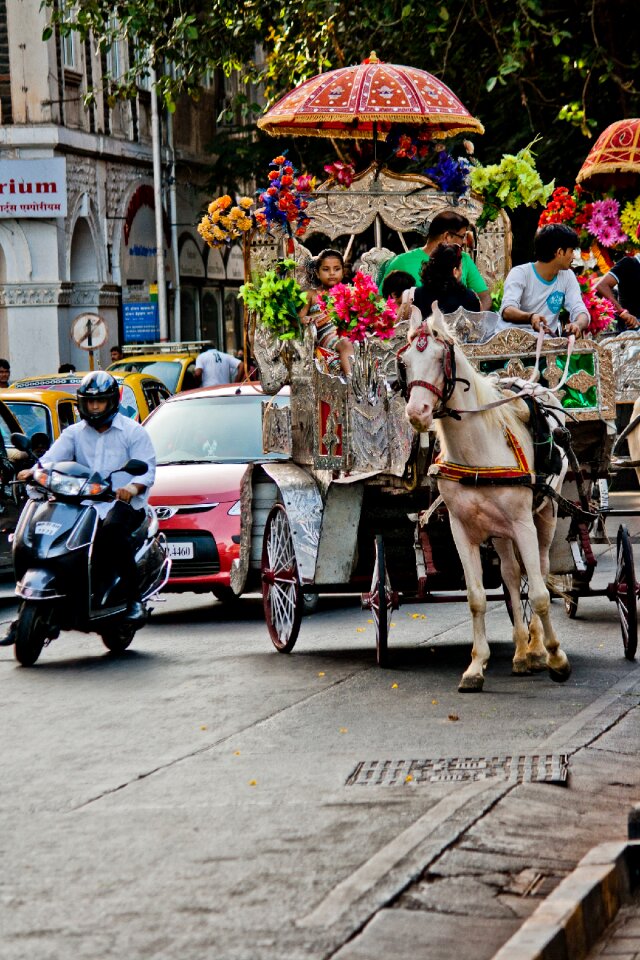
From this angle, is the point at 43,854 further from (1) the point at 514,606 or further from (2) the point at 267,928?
(1) the point at 514,606

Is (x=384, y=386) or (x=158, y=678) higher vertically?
(x=384, y=386)

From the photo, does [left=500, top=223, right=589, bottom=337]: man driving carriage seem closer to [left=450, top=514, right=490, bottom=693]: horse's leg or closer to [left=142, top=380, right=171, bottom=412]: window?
[left=450, top=514, right=490, bottom=693]: horse's leg

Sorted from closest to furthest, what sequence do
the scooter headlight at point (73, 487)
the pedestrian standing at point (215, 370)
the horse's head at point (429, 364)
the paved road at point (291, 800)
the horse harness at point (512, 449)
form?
the paved road at point (291, 800) → the horse's head at point (429, 364) → the horse harness at point (512, 449) → the scooter headlight at point (73, 487) → the pedestrian standing at point (215, 370)

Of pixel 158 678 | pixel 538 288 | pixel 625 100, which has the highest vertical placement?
pixel 625 100

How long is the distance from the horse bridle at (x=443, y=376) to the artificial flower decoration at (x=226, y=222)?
10.2 ft

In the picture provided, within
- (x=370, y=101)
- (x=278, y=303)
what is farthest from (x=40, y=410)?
(x=278, y=303)

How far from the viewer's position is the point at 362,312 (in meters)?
10.8

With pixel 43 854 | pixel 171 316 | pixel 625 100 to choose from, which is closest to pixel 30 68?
pixel 171 316

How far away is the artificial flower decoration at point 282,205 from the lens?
41.1 feet

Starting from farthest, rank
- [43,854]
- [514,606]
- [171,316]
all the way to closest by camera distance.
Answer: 1. [171,316]
2. [514,606]
3. [43,854]

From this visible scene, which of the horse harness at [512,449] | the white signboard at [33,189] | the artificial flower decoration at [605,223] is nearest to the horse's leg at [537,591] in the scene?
the horse harness at [512,449]

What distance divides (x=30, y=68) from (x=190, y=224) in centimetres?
999

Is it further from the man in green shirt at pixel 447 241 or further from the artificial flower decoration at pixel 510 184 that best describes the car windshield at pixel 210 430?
the man in green shirt at pixel 447 241

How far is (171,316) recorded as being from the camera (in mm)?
46812
